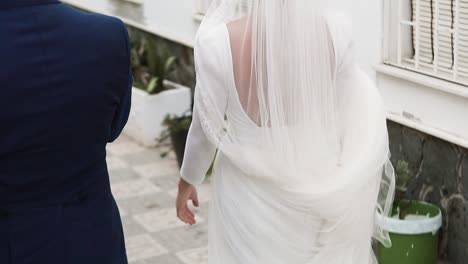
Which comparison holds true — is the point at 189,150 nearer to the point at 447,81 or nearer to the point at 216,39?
the point at 216,39

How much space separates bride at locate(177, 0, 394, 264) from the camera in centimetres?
359

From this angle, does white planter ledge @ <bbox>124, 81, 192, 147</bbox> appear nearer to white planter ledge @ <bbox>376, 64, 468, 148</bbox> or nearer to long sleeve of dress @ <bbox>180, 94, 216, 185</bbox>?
white planter ledge @ <bbox>376, 64, 468, 148</bbox>

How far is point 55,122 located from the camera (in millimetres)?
3123

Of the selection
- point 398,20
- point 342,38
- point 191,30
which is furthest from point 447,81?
point 191,30

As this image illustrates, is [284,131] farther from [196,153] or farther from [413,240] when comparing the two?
[413,240]

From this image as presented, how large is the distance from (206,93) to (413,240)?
86.0 inches

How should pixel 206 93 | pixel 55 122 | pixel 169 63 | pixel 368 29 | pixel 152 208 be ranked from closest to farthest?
1. pixel 55 122
2. pixel 206 93
3. pixel 368 29
4. pixel 152 208
5. pixel 169 63

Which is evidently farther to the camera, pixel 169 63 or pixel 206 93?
pixel 169 63

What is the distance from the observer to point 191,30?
8258mm

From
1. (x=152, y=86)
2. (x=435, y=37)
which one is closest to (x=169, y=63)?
(x=152, y=86)

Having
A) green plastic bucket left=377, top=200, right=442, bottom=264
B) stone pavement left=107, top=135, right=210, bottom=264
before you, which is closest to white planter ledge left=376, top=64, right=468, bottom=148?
green plastic bucket left=377, top=200, right=442, bottom=264

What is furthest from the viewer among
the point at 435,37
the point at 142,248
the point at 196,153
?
the point at 142,248

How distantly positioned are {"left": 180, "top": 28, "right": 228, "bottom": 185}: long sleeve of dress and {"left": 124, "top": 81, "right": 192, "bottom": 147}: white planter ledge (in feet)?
14.6

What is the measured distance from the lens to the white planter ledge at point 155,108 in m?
8.22
